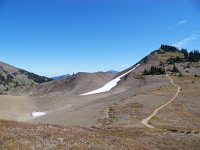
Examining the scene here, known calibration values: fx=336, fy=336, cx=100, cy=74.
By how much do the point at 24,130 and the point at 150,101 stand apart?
66.0m

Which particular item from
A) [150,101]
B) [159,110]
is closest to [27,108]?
[150,101]

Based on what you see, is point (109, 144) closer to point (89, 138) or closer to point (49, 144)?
point (89, 138)

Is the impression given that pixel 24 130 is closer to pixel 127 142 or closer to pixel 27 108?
pixel 127 142

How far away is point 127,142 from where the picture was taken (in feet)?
133

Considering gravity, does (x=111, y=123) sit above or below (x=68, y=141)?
below

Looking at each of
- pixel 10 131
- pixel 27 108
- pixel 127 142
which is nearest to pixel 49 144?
pixel 10 131

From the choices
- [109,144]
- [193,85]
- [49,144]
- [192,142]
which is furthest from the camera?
[193,85]

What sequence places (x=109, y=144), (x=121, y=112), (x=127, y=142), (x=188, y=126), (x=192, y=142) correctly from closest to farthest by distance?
(x=109, y=144)
(x=127, y=142)
(x=192, y=142)
(x=188, y=126)
(x=121, y=112)

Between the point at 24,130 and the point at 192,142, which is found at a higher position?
the point at 24,130

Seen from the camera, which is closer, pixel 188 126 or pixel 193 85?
pixel 188 126

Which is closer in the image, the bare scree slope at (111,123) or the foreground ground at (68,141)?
the foreground ground at (68,141)

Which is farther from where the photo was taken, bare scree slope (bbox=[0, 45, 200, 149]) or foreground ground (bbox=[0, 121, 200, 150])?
bare scree slope (bbox=[0, 45, 200, 149])

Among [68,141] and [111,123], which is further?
[111,123]

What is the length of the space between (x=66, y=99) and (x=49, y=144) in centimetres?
10642
